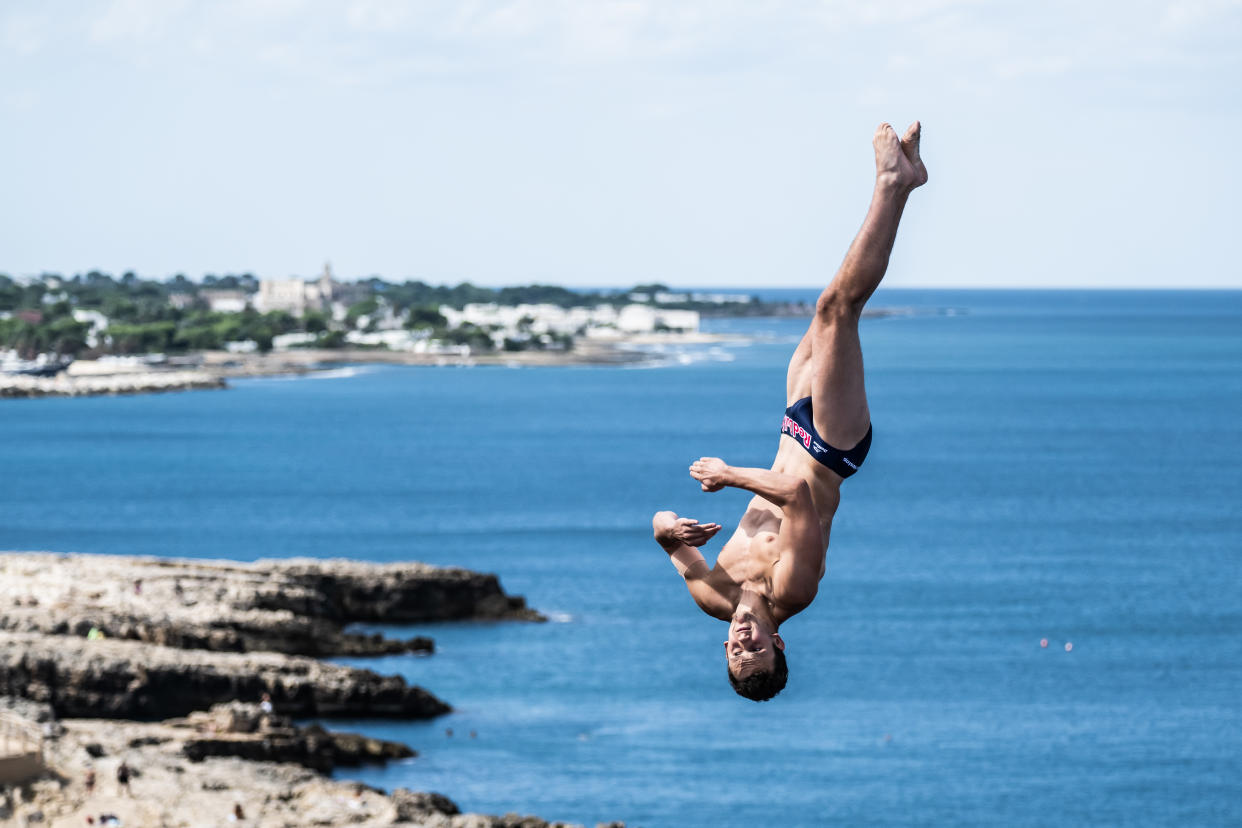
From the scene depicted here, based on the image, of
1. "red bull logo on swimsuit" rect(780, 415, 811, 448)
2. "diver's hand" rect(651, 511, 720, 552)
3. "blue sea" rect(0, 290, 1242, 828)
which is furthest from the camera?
"blue sea" rect(0, 290, 1242, 828)

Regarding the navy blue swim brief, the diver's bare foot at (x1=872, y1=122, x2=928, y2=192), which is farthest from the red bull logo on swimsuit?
the diver's bare foot at (x1=872, y1=122, x2=928, y2=192)

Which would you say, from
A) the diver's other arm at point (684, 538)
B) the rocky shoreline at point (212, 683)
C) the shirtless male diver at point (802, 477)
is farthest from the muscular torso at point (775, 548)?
the rocky shoreline at point (212, 683)

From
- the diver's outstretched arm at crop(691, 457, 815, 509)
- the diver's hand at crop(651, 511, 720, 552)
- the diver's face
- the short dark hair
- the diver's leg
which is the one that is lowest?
the short dark hair

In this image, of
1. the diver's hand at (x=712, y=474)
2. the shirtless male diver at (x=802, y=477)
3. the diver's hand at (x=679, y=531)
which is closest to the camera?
the diver's hand at (x=712, y=474)

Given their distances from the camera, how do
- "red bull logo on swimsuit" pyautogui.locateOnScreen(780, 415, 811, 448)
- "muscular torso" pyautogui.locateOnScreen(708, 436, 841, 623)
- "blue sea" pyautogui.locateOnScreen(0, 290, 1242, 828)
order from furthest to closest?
1. "blue sea" pyautogui.locateOnScreen(0, 290, 1242, 828)
2. "red bull logo on swimsuit" pyautogui.locateOnScreen(780, 415, 811, 448)
3. "muscular torso" pyautogui.locateOnScreen(708, 436, 841, 623)

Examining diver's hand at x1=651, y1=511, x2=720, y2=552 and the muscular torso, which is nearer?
diver's hand at x1=651, y1=511, x2=720, y2=552

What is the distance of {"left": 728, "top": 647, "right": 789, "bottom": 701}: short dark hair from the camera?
36.3ft

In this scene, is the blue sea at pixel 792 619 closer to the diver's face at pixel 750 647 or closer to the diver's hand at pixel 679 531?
the diver's face at pixel 750 647

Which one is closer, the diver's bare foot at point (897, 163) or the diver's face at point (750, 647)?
the diver's bare foot at point (897, 163)

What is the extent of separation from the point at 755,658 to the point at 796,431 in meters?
1.45

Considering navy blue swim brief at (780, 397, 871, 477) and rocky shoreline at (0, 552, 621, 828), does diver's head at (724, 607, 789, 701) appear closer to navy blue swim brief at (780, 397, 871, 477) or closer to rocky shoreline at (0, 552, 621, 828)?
navy blue swim brief at (780, 397, 871, 477)

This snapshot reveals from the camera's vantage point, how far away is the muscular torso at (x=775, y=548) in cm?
1088

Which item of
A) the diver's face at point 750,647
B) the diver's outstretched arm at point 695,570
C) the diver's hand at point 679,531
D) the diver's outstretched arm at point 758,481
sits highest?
the diver's outstretched arm at point 758,481

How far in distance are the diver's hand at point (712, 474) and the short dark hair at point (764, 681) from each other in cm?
148
